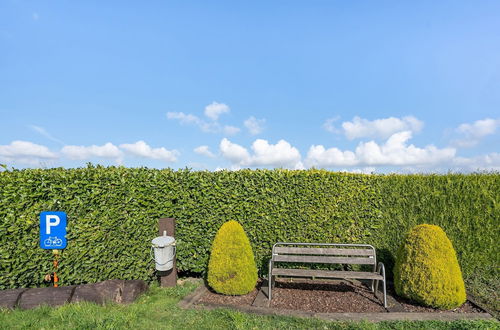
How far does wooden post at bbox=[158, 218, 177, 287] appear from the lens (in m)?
6.04

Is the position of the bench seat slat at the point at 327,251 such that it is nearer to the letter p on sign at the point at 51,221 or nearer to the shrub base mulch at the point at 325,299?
the shrub base mulch at the point at 325,299

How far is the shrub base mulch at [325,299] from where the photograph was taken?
16.4ft

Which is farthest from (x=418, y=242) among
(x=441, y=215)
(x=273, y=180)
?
(x=273, y=180)

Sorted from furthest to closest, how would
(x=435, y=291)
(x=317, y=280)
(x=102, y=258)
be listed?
(x=317, y=280), (x=102, y=258), (x=435, y=291)

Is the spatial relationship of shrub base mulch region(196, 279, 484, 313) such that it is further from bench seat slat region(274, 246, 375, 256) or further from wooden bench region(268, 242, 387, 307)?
bench seat slat region(274, 246, 375, 256)

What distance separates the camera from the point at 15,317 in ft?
14.8

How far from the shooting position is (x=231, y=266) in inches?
210

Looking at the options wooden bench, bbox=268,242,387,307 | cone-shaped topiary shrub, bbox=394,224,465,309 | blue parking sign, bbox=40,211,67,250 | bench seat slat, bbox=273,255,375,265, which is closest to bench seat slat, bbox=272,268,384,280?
wooden bench, bbox=268,242,387,307

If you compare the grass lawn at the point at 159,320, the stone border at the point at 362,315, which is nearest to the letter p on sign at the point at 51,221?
the grass lawn at the point at 159,320

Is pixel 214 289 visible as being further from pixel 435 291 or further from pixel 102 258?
pixel 435 291

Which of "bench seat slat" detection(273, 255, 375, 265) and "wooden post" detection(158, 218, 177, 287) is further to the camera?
"wooden post" detection(158, 218, 177, 287)

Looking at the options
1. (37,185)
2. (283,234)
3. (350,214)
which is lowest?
(283,234)

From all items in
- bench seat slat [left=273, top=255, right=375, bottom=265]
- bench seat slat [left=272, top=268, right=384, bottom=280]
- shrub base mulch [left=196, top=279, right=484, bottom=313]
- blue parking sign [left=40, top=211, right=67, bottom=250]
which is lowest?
shrub base mulch [left=196, top=279, right=484, bottom=313]

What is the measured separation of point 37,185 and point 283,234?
487 cm
